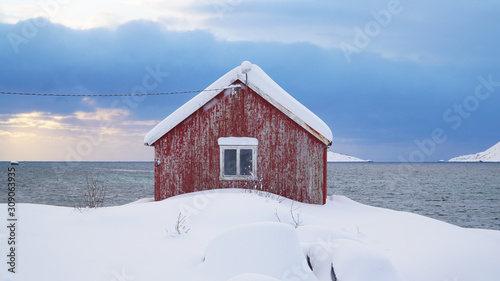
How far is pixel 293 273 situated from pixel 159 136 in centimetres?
972

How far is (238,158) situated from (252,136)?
3.18 ft

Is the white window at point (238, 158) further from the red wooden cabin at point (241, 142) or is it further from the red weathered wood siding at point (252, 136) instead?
the red weathered wood siding at point (252, 136)

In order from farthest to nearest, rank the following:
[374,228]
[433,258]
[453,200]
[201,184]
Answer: [453,200] → [201,184] → [374,228] → [433,258]

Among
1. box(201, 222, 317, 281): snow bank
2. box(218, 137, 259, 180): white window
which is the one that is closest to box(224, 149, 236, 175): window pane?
box(218, 137, 259, 180): white window

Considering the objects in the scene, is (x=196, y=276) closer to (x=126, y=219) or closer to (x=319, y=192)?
(x=126, y=219)

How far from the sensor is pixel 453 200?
36.3 meters

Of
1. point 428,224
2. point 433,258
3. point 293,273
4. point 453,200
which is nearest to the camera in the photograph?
point 293,273

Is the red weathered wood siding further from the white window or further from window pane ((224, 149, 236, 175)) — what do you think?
window pane ((224, 149, 236, 175))

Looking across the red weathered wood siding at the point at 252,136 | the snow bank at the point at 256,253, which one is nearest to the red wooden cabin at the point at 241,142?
the red weathered wood siding at the point at 252,136

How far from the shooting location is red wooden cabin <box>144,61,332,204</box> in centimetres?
1519

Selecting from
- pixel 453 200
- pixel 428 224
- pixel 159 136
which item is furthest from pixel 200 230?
pixel 453 200

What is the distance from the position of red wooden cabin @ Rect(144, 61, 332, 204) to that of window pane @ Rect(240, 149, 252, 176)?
93 millimetres

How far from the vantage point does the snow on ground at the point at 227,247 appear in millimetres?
6961

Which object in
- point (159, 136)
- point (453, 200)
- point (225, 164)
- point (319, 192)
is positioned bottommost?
point (453, 200)
